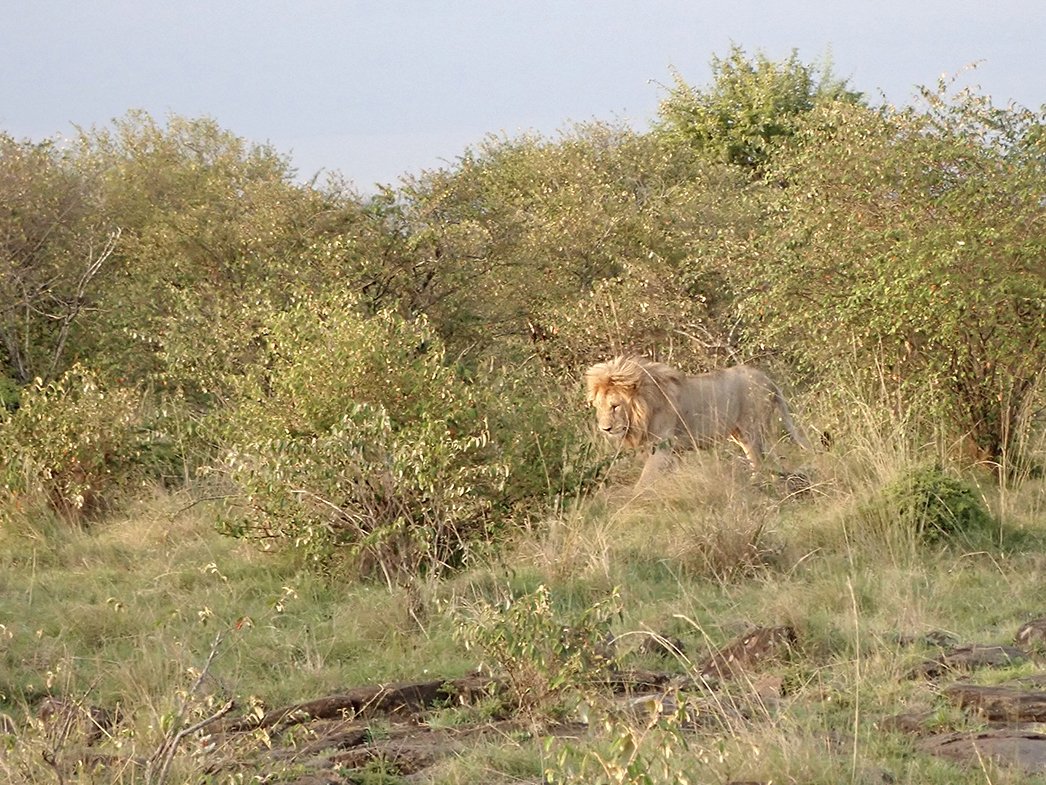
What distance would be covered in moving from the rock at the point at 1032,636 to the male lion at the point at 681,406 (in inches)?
160

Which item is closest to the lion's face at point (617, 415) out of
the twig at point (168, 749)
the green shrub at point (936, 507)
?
the green shrub at point (936, 507)

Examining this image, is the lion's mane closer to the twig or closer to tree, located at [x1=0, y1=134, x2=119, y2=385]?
tree, located at [x1=0, y1=134, x2=119, y2=385]

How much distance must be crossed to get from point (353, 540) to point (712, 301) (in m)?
7.90

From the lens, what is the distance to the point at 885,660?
219 inches

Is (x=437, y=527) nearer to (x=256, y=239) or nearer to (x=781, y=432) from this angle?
(x=781, y=432)

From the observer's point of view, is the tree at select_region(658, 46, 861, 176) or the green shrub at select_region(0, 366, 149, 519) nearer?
the green shrub at select_region(0, 366, 149, 519)

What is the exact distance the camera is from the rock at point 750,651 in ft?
19.0

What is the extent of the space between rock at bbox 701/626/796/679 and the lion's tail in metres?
4.76

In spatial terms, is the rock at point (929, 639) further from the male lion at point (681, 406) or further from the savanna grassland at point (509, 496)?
the male lion at point (681, 406)

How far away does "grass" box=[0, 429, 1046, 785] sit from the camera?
4.45 meters

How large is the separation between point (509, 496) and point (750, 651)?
287 centimetres

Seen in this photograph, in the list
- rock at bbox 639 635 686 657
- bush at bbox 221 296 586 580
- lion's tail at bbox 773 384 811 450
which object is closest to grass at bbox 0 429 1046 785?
rock at bbox 639 635 686 657

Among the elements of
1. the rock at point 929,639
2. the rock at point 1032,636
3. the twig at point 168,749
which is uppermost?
the twig at point 168,749

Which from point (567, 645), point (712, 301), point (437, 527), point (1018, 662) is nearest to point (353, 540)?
point (437, 527)
